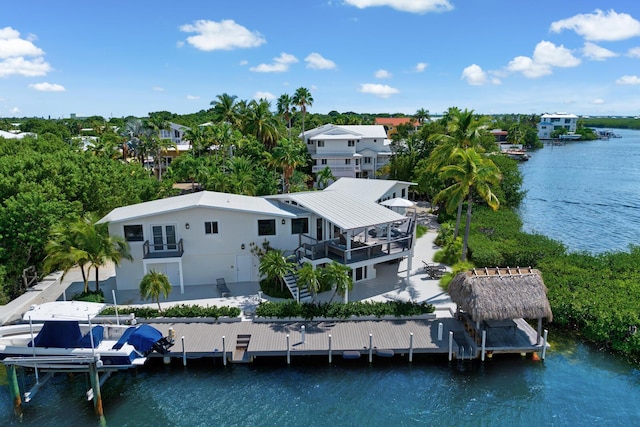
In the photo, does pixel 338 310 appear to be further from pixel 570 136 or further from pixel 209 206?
pixel 570 136

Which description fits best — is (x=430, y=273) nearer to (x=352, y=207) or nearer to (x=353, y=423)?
(x=352, y=207)

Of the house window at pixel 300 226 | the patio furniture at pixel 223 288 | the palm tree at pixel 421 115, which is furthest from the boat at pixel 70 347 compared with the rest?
the palm tree at pixel 421 115

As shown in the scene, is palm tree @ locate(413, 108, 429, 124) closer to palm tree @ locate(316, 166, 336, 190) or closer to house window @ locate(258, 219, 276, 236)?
palm tree @ locate(316, 166, 336, 190)

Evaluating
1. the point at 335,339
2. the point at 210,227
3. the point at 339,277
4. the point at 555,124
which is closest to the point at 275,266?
the point at 339,277

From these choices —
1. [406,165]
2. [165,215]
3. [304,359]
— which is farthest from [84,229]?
[406,165]

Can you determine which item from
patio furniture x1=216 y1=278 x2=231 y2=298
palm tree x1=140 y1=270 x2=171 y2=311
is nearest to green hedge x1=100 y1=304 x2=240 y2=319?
palm tree x1=140 y1=270 x2=171 y2=311

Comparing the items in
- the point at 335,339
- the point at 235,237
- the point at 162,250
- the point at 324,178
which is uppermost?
the point at 324,178
